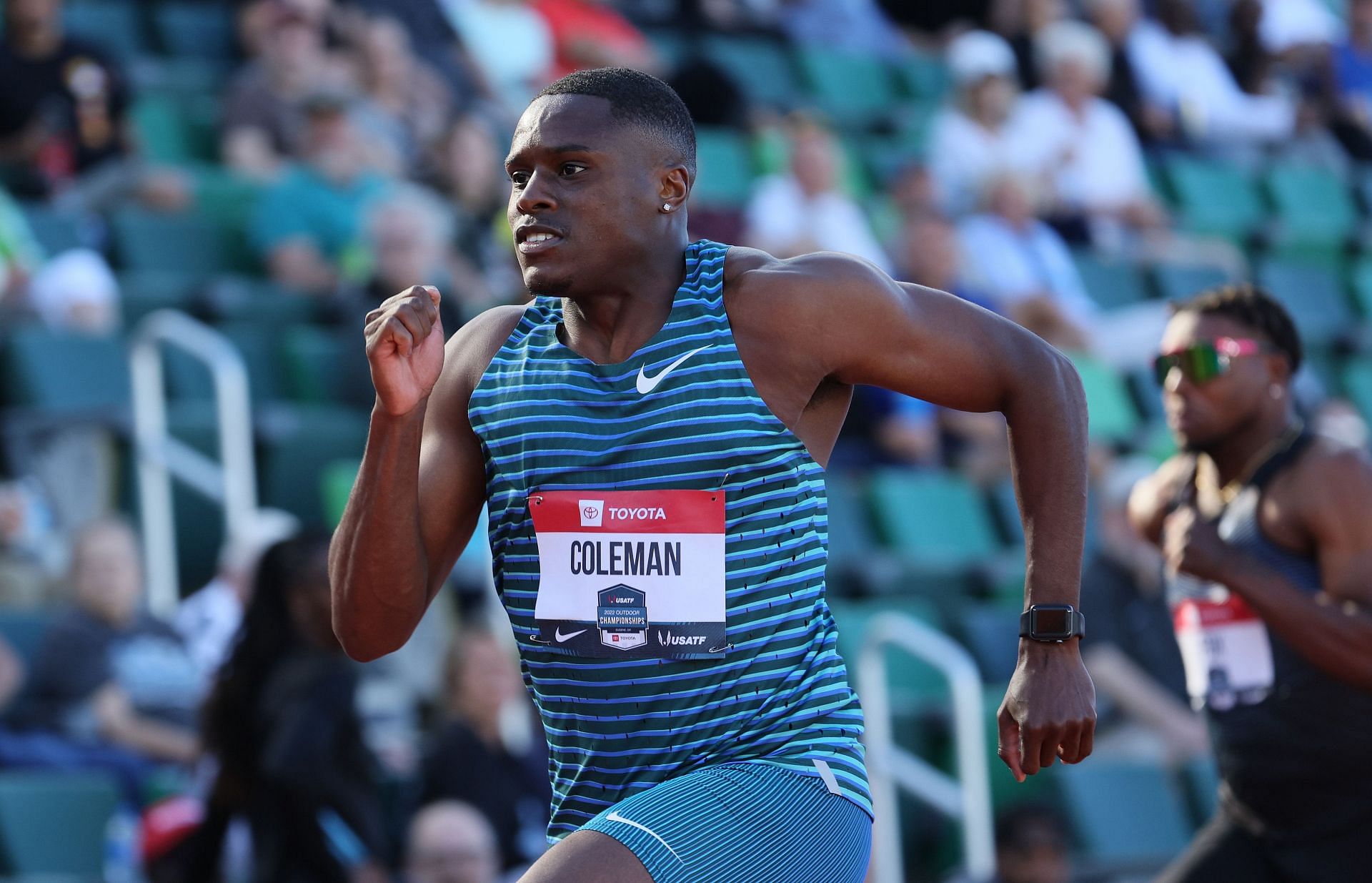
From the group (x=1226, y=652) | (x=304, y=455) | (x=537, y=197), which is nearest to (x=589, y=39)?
(x=304, y=455)

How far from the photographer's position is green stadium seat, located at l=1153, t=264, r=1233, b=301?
12.1m

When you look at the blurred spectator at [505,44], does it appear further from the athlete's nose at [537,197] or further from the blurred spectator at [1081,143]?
the athlete's nose at [537,197]

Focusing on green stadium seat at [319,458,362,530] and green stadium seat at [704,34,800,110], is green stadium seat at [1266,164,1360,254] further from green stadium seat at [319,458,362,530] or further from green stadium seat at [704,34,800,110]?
green stadium seat at [319,458,362,530]

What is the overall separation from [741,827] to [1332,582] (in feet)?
6.87

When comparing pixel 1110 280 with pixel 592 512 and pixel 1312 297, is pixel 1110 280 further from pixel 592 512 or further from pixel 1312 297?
pixel 592 512

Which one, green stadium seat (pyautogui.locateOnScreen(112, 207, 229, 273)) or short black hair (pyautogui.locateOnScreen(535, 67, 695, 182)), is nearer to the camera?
short black hair (pyautogui.locateOnScreen(535, 67, 695, 182))

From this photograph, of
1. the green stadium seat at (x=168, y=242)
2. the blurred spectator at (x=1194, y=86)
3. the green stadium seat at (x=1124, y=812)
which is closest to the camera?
the green stadium seat at (x=1124, y=812)

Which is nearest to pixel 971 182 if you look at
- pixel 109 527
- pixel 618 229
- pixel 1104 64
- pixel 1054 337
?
pixel 1054 337

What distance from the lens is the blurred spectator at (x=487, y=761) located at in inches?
248

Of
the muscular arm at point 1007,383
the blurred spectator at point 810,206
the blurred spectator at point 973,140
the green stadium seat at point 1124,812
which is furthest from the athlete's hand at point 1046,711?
the blurred spectator at point 973,140

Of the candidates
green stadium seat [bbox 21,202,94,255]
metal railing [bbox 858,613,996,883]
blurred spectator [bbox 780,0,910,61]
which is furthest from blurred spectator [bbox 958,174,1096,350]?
green stadium seat [bbox 21,202,94,255]

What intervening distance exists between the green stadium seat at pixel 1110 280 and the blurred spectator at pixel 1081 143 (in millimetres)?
311

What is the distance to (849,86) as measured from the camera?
524 inches

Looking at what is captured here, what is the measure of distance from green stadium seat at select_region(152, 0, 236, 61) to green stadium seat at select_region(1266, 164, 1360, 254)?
720 cm
